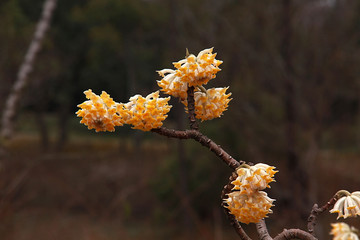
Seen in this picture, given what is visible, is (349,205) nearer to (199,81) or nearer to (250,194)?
(250,194)

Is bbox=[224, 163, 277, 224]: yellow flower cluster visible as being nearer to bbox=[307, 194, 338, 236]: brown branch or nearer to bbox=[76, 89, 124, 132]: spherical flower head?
bbox=[307, 194, 338, 236]: brown branch

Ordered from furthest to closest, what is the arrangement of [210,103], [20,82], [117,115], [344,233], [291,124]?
1. [291,124]
2. [20,82]
3. [210,103]
4. [117,115]
5. [344,233]

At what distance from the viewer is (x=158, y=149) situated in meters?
17.8

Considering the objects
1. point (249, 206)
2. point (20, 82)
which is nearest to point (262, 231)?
point (249, 206)

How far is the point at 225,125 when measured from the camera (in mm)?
9914

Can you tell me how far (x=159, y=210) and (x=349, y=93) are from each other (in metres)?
5.61

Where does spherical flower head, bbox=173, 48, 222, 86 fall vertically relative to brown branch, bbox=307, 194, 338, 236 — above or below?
above

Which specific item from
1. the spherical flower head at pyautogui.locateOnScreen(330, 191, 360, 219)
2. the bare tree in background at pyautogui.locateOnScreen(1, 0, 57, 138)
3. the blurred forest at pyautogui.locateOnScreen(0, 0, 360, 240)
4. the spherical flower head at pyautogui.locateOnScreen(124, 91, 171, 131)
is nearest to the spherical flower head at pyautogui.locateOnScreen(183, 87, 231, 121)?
the spherical flower head at pyautogui.locateOnScreen(124, 91, 171, 131)

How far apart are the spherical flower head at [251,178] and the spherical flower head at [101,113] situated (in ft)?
0.94

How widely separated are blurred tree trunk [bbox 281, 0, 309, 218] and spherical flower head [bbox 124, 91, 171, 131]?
587 cm

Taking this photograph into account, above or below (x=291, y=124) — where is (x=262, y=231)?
below

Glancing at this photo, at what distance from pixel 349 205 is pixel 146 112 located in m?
0.45

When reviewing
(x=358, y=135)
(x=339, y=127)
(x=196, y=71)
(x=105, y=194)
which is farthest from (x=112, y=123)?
(x=358, y=135)

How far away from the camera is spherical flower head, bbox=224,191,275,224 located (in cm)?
86
